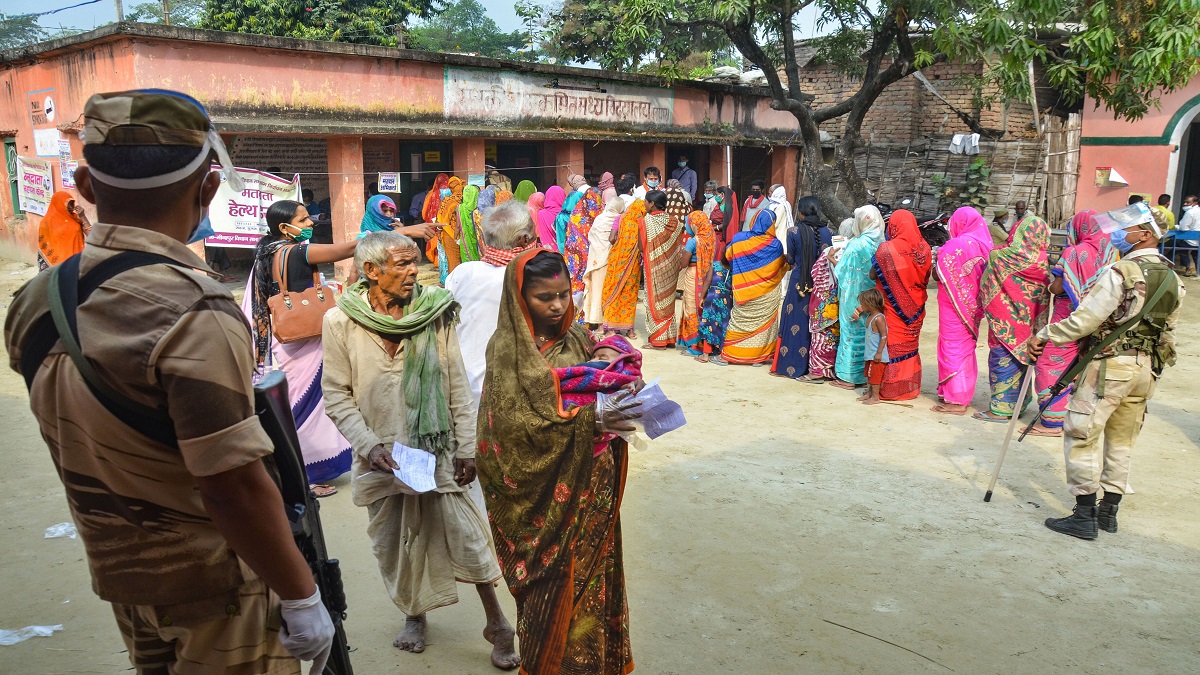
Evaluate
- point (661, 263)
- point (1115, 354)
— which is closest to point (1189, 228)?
point (661, 263)

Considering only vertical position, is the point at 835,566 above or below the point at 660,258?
below

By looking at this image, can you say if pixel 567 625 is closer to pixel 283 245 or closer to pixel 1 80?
pixel 283 245

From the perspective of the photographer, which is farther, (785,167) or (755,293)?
(785,167)

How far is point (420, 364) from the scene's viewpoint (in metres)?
3.27

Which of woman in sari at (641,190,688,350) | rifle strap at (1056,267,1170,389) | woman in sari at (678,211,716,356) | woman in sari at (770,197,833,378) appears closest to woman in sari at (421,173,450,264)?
woman in sari at (641,190,688,350)

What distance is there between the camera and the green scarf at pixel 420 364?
325 centimetres

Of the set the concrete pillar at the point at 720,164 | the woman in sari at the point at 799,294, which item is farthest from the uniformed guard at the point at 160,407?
the concrete pillar at the point at 720,164

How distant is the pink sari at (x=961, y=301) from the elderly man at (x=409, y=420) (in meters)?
4.51

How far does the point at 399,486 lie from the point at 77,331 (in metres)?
1.83

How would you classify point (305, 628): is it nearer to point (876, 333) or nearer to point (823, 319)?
point (876, 333)

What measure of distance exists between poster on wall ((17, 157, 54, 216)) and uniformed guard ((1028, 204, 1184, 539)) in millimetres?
11768

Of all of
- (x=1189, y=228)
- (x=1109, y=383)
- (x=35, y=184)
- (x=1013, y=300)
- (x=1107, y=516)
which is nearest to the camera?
(x=1109, y=383)

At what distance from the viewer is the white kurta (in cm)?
325

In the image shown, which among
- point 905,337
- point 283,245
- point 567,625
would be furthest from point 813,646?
point 905,337
